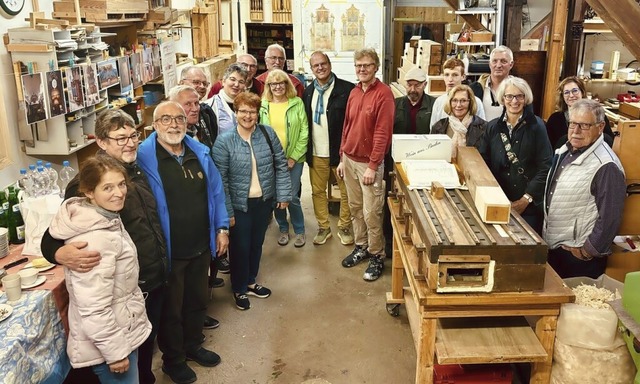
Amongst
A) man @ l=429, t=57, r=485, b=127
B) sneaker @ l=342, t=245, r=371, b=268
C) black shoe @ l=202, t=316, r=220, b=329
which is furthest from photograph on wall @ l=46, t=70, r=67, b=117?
man @ l=429, t=57, r=485, b=127

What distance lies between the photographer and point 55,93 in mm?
4242

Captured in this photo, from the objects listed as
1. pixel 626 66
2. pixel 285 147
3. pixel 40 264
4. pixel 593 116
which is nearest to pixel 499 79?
pixel 593 116

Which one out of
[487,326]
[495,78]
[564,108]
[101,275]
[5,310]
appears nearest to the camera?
[101,275]

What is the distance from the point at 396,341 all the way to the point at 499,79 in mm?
2086

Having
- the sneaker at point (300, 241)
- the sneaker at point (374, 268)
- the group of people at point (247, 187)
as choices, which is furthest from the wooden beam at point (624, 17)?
the sneaker at point (300, 241)

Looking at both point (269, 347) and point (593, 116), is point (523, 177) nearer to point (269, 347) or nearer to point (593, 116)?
point (593, 116)

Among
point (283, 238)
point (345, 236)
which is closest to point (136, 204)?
point (283, 238)

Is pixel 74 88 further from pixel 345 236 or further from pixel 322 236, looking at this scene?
pixel 345 236

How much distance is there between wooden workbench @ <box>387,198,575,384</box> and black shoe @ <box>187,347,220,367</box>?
1303 mm

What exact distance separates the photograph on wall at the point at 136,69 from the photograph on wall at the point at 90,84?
105 centimetres

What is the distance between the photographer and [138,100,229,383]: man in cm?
266

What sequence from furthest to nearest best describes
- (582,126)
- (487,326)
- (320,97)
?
(320,97) → (582,126) → (487,326)

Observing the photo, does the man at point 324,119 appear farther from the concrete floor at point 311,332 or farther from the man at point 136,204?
the man at point 136,204

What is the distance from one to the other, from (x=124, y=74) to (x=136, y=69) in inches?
16.5
